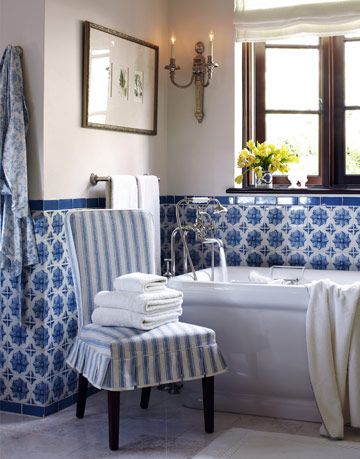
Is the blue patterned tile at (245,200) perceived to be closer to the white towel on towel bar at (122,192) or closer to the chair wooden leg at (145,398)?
the white towel on towel bar at (122,192)

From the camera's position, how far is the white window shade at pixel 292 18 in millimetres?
4406

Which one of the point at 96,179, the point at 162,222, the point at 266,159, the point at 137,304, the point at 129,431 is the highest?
the point at 266,159

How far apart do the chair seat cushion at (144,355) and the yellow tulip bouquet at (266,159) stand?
141 centimetres

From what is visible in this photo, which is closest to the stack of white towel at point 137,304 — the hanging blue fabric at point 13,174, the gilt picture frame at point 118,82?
the hanging blue fabric at point 13,174

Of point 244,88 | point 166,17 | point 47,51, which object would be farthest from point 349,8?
point 47,51

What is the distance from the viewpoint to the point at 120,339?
125 inches

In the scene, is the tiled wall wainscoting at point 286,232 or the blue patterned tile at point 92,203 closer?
the blue patterned tile at point 92,203

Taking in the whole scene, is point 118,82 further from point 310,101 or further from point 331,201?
point 331,201

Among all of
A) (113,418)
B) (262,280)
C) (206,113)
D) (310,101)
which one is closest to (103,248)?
(113,418)

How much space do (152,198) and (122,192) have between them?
1.06 feet

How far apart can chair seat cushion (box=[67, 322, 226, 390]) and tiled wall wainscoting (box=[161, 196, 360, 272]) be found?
121 centimetres

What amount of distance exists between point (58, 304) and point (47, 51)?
1.19 metres

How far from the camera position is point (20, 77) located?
11.9 ft

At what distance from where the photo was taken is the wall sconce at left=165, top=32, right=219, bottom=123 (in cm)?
461
